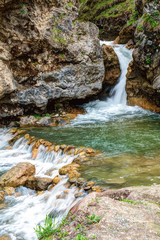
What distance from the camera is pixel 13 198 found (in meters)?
5.79

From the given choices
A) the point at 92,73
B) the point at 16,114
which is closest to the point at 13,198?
the point at 16,114

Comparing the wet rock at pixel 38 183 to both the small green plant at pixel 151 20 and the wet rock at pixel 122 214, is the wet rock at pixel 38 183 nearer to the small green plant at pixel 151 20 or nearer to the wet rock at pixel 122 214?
the wet rock at pixel 122 214

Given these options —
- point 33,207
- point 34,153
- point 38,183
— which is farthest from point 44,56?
point 33,207

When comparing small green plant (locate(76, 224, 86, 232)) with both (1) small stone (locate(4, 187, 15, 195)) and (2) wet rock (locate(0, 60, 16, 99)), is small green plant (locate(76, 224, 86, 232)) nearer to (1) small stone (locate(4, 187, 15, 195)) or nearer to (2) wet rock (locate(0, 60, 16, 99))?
(1) small stone (locate(4, 187, 15, 195))

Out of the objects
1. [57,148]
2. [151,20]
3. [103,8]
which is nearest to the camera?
[57,148]

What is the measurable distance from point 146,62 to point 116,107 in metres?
4.26

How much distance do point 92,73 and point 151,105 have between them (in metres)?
4.99

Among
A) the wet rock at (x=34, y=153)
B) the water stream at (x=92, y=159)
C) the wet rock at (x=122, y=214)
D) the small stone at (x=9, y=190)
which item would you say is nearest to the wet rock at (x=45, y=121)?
the water stream at (x=92, y=159)

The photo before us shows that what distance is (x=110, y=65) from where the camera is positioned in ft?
55.8

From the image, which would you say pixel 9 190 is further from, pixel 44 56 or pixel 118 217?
pixel 44 56

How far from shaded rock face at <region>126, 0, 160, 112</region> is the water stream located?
1206mm

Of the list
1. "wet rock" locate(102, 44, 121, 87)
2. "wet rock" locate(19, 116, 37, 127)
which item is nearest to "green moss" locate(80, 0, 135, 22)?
"wet rock" locate(102, 44, 121, 87)

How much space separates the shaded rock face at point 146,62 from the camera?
12570 mm

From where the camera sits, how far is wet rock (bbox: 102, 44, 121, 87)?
16831 millimetres
